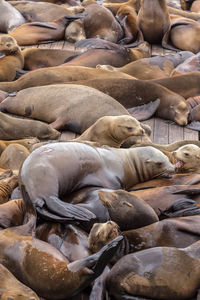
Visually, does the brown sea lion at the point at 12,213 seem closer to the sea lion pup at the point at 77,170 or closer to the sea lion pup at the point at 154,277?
the sea lion pup at the point at 77,170

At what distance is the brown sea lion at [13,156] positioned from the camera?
518cm

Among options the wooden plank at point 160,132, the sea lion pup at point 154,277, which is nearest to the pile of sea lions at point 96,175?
the sea lion pup at point 154,277

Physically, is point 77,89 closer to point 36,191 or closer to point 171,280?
point 36,191

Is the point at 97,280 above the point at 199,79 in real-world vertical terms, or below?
above

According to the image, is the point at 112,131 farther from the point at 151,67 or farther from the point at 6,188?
the point at 151,67

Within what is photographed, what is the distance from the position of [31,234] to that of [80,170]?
2.43 ft

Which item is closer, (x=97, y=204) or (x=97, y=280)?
(x=97, y=280)

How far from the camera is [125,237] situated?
376cm

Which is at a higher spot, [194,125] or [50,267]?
[50,267]

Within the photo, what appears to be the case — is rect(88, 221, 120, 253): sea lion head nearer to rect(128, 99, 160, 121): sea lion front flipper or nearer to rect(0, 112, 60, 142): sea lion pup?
rect(0, 112, 60, 142): sea lion pup

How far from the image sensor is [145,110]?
6.66 meters

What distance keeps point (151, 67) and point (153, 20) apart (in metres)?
1.44

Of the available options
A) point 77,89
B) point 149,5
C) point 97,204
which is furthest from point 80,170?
point 149,5

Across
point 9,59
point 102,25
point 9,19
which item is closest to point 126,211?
point 9,59
